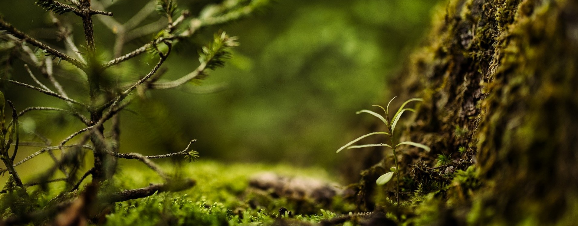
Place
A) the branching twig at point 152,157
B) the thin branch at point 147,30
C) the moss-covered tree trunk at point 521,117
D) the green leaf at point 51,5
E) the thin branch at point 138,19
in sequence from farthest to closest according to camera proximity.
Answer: the thin branch at point 138,19 → the thin branch at point 147,30 → the green leaf at point 51,5 → the branching twig at point 152,157 → the moss-covered tree trunk at point 521,117

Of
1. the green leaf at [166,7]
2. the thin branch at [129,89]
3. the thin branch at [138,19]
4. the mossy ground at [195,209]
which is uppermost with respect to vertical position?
the thin branch at [138,19]

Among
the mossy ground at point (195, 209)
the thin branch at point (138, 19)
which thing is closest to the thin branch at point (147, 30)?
A: the thin branch at point (138, 19)

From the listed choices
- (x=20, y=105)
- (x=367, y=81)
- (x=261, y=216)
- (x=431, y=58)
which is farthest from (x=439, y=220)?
(x=20, y=105)

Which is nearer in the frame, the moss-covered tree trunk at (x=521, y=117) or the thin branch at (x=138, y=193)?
the moss-covered tree trunk at (x=521, y=117)

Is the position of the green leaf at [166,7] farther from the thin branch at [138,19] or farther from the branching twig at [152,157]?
the thin branch at [138,19]

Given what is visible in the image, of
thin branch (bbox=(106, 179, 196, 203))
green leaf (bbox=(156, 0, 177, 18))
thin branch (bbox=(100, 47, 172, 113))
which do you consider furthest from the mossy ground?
green leaf (bbox=(156, 0, 177, 18))

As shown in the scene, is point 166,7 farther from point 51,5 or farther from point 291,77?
point 291,77
